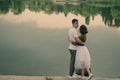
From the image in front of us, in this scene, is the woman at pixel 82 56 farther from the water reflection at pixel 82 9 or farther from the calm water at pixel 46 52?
the water reflection at pixel 82 9

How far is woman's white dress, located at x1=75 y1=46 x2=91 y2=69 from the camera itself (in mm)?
11070

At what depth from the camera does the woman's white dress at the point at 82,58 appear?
436 inches

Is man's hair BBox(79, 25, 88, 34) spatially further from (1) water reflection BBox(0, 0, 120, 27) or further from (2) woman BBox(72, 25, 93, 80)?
(1) water reflection BBox(0, 0, 120, 27)

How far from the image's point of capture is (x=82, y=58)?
36.5ft

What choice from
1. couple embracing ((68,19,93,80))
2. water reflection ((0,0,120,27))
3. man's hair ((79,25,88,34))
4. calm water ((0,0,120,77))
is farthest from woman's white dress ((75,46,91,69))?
water reflection ((0,0,120,27))

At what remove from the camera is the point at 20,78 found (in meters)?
11.1

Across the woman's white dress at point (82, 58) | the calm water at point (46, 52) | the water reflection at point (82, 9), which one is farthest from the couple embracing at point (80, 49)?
the water reflection at point (82, 9)

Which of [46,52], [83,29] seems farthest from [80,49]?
[46,52]

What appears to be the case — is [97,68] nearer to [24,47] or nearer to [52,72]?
[52,72]

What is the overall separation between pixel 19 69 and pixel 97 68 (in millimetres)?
4776

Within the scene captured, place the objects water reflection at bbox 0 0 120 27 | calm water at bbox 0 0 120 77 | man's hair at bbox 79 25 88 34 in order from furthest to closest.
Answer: water reflection at bbox 0 0 120 27 < calm water at bbox 0 0 120 77 < man's hair at bbox 79 25 88 34

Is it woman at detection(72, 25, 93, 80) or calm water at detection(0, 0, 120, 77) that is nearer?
woman at detection(72, 25, 93, 80)

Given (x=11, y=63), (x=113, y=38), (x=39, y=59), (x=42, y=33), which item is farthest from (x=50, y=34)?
(x=11, y=63)

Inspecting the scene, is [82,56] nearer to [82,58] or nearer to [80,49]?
[82,58]
